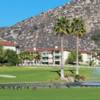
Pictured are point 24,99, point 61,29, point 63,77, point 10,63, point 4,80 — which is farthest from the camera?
point 10,63

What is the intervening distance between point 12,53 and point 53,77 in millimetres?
87610

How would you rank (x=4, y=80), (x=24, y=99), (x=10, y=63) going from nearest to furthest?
(x=24, y=99) → (x=4, y=80) → (x=10, y=63)

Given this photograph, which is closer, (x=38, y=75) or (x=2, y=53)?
(x=38, y=75)

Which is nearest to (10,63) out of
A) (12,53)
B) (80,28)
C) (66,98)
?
(12,53)

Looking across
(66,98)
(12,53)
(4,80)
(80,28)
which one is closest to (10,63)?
(12,53)

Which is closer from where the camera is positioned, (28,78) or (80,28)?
(28,78)

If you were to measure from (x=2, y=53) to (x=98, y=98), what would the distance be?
147m

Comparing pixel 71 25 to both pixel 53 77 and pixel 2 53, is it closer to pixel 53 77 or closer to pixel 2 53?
pixel 53 77

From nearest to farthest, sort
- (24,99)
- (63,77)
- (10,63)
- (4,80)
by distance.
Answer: (24,99)
(4,80)
(63,77)
(10,63)

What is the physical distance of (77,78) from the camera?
105438mm

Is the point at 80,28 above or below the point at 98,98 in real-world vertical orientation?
above

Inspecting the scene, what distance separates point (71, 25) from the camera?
125m

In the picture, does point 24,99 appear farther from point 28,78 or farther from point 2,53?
point 2,53

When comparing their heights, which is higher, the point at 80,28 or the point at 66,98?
the point at 80,28
